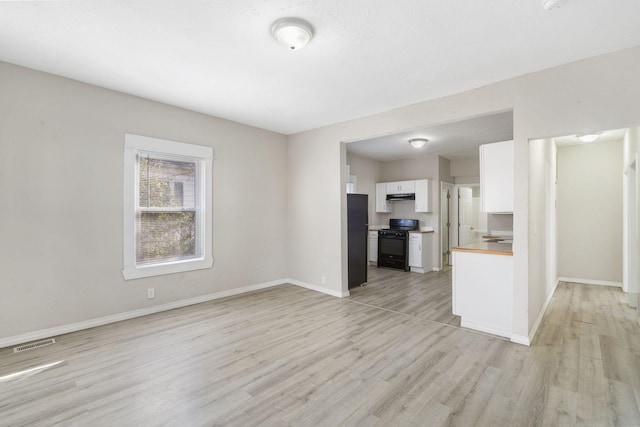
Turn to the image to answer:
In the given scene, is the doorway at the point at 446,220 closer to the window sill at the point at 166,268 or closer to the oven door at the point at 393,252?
the oven door at the point at 393,252

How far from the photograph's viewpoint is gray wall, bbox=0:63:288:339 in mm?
2912

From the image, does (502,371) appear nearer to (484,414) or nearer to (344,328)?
(484,414)

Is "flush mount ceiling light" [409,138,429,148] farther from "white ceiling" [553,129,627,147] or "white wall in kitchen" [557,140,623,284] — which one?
"white wall in kitchen" [557,140,623,284]

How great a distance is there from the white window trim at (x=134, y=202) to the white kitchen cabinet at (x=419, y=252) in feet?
14.2

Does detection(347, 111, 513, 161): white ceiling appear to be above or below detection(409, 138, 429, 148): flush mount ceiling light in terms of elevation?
above

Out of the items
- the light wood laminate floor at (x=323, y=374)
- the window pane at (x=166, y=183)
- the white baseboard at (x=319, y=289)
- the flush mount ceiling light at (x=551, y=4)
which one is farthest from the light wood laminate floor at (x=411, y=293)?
the flush mount ceiling light at (x=551, y=4)

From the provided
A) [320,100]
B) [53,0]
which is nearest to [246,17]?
[53,0]

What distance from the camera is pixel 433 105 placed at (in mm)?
3668

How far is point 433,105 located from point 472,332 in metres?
2.70

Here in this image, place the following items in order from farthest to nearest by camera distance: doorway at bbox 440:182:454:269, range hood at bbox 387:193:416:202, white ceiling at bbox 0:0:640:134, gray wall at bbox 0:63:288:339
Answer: doorway at bbox 440:182:454:269, range hood at bbox 387:193:416:202, gray wall at bbox 0:63:288:339, white ceiling at bbox 0:0:640:134

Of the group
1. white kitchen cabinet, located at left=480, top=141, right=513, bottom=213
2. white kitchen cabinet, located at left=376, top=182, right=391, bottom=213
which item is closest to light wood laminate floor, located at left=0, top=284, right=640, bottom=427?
white kitchen cabinet, located at left=480, top=141, right=513, bottom=213

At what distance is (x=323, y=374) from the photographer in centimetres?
246

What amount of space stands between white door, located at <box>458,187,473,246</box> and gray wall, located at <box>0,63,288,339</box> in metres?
6.56

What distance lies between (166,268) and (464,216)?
7567mm
